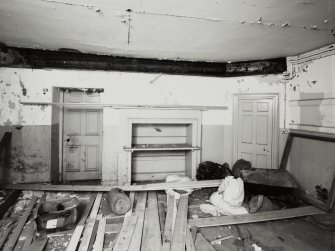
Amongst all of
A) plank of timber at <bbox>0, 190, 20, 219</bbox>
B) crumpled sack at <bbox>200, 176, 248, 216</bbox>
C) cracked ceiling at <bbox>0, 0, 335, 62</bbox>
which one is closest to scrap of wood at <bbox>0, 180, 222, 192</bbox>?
plank of timber at <bbox>0, 190, 20, 219</bbox>

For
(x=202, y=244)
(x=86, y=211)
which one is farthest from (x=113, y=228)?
(x=202, y=244)

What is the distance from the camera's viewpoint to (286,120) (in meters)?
5.08

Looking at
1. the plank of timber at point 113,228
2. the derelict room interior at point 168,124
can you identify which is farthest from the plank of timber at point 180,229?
the plank of timber at point 113,228

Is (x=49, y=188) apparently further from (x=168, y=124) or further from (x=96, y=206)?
(x=168, y=124)

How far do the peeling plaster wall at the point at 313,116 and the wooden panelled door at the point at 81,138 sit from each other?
15.3 ft

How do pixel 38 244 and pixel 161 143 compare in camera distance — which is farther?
pixel 161 143

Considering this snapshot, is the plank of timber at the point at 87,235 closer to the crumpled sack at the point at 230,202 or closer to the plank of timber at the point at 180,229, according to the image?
the plank of timber at the point at 180,229

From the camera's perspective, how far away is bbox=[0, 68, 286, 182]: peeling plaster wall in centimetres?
464

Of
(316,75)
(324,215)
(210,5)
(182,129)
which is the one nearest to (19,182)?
(182,129)

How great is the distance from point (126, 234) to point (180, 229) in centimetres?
76

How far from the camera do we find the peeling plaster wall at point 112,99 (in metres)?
4.64

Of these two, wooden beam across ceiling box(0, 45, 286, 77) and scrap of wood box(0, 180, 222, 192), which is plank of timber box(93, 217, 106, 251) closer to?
scrap of wood box(0, 180, 222, 192)

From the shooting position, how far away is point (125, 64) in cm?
479

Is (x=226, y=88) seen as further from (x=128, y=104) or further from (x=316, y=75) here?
(x=128, y=104)
